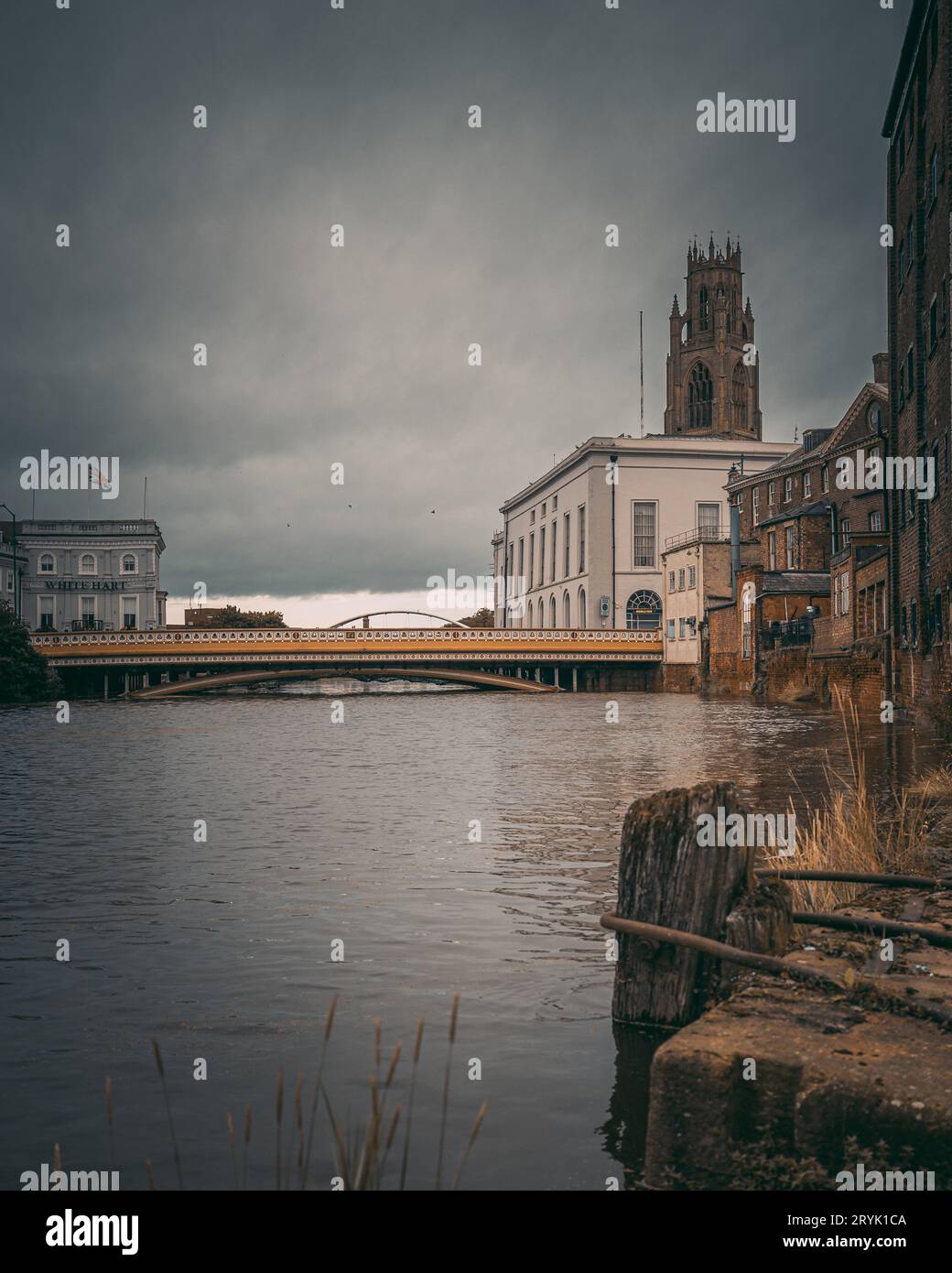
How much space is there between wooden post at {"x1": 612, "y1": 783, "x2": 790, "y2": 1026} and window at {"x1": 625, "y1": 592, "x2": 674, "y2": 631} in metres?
86.8

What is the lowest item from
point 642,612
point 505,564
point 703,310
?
point 642,612

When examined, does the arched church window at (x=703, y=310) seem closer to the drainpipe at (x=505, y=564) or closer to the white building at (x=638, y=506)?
the white building at (x=638, y=506)

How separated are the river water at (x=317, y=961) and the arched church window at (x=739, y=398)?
321 ft

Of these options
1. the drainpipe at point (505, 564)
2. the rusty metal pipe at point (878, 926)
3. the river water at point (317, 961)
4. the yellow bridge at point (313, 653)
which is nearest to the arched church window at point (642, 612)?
the yellow bridge at point (313, 653)

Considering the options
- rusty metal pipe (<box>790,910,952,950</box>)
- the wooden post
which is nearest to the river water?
the wooden post

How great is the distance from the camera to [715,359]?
112 m

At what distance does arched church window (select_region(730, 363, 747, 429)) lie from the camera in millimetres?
112625

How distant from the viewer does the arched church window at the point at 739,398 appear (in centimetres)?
11262

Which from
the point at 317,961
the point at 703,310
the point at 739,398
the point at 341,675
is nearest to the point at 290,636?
the point at 341,675

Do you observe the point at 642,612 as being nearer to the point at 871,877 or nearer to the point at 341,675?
the point at 341,675

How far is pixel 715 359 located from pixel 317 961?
111041mm

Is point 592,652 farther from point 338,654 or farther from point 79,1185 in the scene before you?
point 79,1185

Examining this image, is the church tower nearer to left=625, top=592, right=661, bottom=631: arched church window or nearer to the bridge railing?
left=625, top=592, right=661, bottom=631: arched church window
